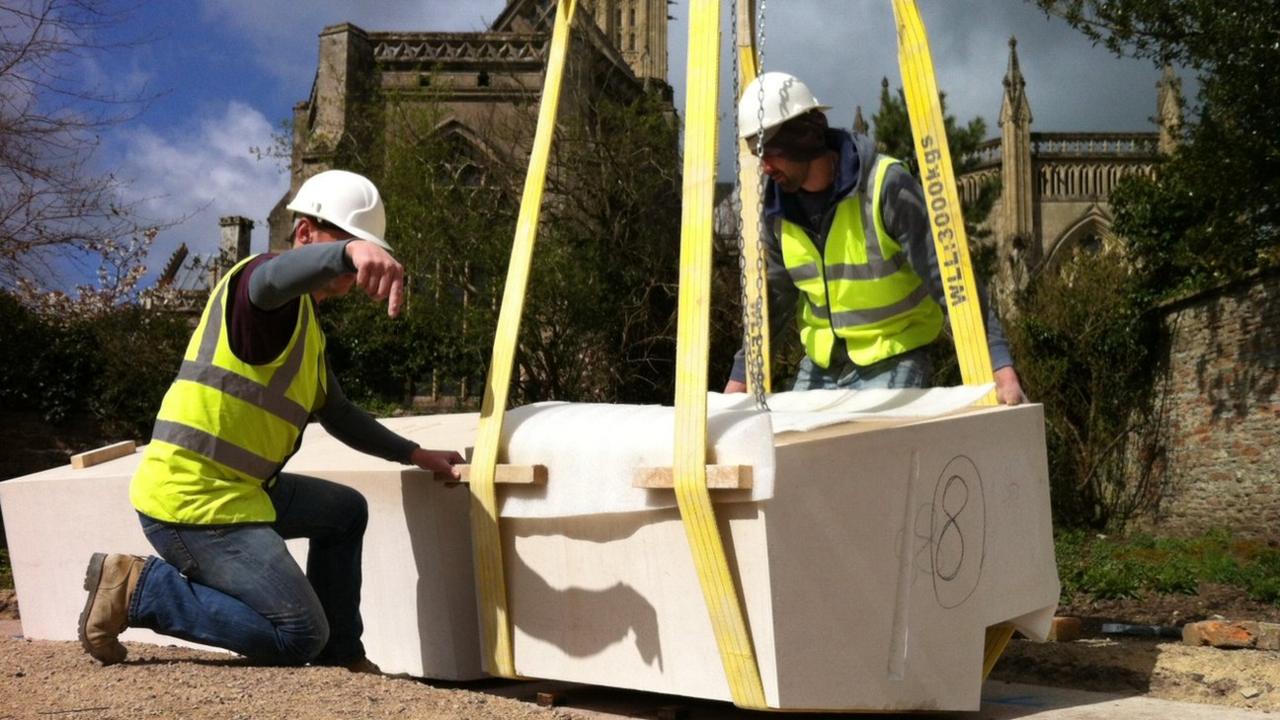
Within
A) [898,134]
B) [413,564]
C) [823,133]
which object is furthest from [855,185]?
[898,134]

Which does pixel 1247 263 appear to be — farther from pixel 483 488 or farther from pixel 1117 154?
pixel 1117 154

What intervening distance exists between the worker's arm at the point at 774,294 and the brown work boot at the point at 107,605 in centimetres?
213

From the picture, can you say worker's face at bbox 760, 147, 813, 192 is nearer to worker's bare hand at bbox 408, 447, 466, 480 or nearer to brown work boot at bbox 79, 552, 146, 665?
worker's bare hand at bbox 408, 447, 466, 480

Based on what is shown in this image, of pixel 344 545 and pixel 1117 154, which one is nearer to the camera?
pixel 344 545

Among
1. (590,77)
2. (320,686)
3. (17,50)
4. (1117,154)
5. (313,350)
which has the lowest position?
(320,686)

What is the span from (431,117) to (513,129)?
2.64 m

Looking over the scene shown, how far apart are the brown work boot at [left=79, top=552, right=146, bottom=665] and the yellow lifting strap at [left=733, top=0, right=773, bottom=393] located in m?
1.97

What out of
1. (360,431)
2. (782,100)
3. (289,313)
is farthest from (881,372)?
(289,313)

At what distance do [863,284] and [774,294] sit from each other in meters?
0.55

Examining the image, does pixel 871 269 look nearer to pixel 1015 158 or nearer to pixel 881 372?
pixel 881 372

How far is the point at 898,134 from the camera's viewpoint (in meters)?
24.1

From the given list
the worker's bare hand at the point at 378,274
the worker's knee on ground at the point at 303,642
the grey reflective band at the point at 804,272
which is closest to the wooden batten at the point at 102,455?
the worker's knee on ground at the point at 303,642

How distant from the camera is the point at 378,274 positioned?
306cm

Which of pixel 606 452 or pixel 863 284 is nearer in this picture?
pixel 606 452
